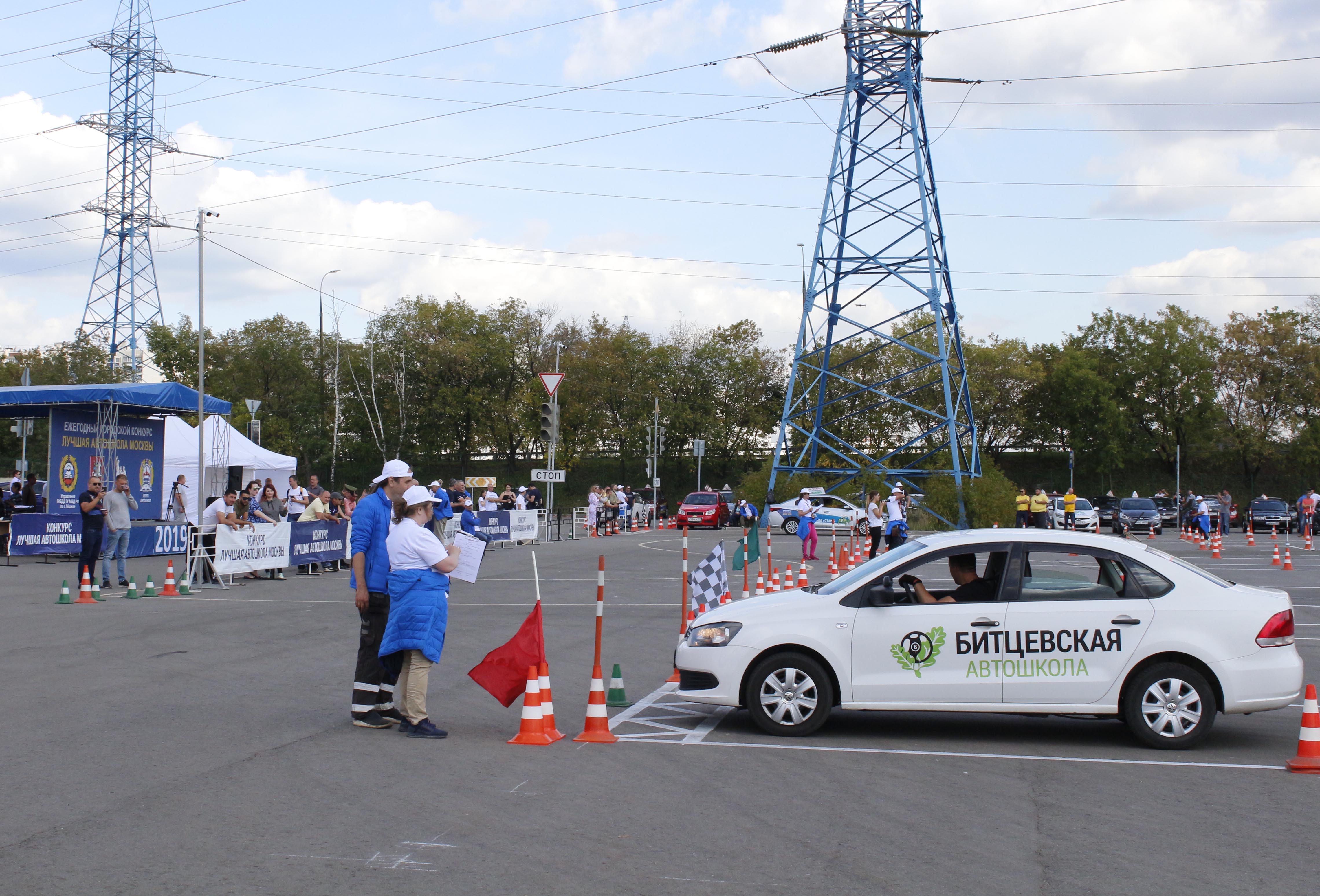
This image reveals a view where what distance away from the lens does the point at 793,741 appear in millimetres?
7992

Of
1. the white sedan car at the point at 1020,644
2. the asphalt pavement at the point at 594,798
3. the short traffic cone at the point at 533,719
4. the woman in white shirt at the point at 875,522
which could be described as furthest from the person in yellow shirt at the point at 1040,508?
the short traffic cone at the point at 533,719

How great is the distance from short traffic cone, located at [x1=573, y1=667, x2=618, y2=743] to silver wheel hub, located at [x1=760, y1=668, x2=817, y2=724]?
1.10 metres

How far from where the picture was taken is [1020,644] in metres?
7.91

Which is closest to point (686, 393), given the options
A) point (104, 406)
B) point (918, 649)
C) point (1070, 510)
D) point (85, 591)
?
point (1070, 510)

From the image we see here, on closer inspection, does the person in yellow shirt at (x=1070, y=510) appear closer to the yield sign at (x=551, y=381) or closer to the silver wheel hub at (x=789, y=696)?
the yield sign at (x=551, y=381)

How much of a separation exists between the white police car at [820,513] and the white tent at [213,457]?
55.9 ft

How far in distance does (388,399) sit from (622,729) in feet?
206

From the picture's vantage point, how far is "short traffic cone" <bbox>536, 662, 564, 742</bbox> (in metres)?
7.86

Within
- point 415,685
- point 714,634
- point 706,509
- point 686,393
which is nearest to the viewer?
point 415,685

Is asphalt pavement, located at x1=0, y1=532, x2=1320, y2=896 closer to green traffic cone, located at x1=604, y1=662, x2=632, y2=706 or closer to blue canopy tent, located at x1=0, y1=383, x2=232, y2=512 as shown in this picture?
green traffic cone, located at x1=604, y1=662, x2=632, y2=706

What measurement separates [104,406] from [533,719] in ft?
78.2

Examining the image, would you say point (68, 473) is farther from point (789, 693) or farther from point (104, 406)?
point (789, 693)

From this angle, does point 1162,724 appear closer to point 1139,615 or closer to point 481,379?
point 1139,615

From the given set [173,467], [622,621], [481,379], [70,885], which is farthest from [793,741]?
[481,379]
